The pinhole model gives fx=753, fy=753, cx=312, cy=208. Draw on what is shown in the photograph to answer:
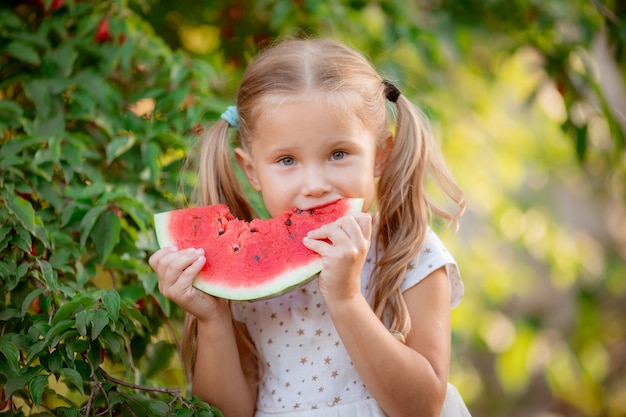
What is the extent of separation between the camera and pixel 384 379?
5.88 ft

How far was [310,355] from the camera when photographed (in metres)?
2.03

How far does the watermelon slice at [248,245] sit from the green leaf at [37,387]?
41cm

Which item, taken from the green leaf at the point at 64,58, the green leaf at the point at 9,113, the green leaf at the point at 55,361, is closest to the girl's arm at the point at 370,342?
the green leaf at the point at 55,361

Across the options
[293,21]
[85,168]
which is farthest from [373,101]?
[293,21]

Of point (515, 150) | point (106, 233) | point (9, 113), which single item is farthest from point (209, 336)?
point (515, 150)

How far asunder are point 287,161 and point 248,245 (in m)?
0.27

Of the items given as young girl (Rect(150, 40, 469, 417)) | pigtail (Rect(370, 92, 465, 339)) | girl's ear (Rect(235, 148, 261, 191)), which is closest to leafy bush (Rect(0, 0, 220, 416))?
young girl (Rect(150, 40, 469, 417))

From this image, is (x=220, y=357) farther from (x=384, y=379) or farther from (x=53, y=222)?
(x=53, y=222)

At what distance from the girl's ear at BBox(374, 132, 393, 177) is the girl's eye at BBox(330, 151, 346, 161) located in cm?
22

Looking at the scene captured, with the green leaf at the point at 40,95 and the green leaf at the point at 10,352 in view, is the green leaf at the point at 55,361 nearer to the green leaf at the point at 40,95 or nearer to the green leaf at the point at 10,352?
the green leaf at the point at 10,352

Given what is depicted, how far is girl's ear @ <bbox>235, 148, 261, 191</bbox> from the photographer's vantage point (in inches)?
82.9

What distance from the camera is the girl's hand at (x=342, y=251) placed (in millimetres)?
1709

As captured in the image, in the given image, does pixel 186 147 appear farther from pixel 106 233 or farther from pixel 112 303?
pixel 112 303

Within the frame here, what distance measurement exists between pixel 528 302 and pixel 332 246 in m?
5.15
